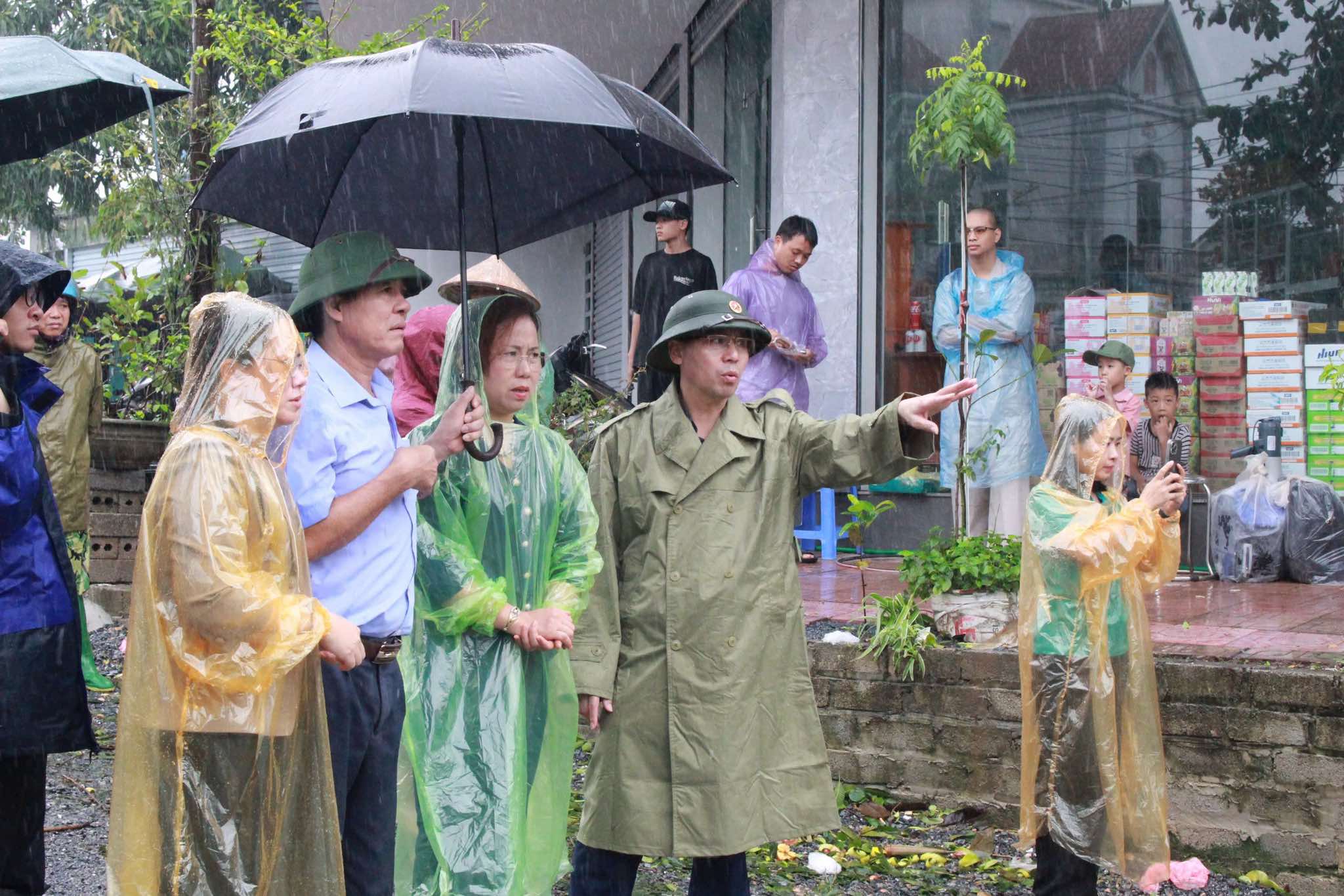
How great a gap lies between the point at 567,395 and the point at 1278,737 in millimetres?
5077

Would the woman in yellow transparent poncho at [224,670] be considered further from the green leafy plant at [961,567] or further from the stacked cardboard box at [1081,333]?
the stacked cardboard box at [1081,333]

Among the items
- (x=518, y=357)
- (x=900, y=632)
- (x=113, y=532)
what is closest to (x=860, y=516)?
(x=900, y=632)

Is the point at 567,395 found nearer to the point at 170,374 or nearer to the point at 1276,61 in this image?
the point at 170,374

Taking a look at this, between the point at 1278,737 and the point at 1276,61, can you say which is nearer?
the point at 1278,737

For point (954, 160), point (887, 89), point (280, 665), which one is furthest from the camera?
point (887, 89)

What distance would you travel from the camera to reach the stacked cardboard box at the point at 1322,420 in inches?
319

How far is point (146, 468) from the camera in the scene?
9172 mm

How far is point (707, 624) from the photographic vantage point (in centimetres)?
370

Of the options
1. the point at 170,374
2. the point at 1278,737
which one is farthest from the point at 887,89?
the point at 1278,737

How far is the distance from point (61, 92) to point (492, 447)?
7.28ft

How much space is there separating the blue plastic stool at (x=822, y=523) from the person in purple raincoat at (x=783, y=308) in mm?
795

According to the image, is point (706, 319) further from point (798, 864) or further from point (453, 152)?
point (798, 864)

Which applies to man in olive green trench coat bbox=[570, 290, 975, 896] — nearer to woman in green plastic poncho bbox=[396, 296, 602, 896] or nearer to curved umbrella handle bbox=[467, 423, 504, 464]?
woman in green plastic poncho bbox=[396, 296, 602, 896]

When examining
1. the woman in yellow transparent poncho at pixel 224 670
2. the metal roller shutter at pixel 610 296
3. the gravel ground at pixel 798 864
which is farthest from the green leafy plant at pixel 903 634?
the metal roller shutter at pixel 610 296
